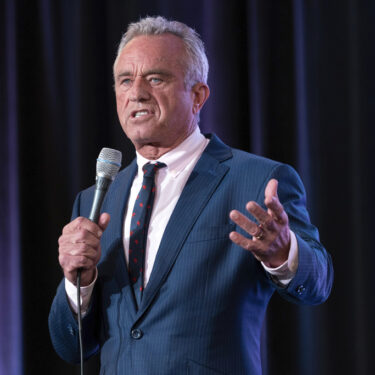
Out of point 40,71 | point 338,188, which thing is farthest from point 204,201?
point 40,71

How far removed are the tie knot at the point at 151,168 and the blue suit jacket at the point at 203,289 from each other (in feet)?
0.46

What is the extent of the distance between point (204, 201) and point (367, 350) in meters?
1.18

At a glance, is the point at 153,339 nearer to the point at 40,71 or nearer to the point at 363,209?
the point at 363,209

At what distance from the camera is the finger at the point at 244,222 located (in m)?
1.31

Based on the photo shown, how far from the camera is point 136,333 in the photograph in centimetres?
156

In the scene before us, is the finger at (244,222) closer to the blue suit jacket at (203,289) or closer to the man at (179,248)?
the man at (179,248)

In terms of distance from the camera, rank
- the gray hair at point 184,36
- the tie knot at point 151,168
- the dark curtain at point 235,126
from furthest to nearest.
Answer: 1. the dark curtain at point 235,126
2. the gray hair at point 184,36
3. the tie knot at point 151,168

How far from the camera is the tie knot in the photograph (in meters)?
1.83

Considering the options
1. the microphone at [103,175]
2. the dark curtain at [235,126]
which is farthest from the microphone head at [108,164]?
the dark curtain at [235,126]

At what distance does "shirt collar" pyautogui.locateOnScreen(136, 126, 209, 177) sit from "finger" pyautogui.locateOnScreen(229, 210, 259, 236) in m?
0.55

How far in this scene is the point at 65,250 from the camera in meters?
1.52

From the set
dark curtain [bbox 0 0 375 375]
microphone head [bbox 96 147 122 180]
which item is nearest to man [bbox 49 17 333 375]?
microphone head [bbox 96 147 122 180]

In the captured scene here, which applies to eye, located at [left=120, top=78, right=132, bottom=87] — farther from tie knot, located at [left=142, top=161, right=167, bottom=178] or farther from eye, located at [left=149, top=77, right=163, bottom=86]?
tie knot, located at [left=142, top=161, right=167, bottom=178]

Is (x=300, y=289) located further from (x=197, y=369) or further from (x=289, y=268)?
(x=197, y=369)
